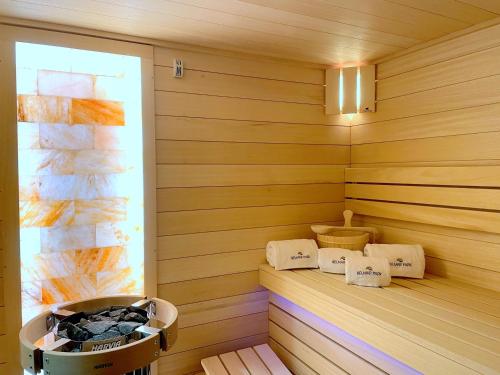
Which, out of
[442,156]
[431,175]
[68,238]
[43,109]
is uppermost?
[43,109]

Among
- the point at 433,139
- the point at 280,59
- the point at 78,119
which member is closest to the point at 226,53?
the point at 280,59

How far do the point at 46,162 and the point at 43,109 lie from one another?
27 centimetres

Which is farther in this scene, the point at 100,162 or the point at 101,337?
the point at 100,162

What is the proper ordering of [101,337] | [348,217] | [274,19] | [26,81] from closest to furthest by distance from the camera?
[101,337], [274,19], [26,81], [348,217]

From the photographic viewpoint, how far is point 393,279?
6.73 ft

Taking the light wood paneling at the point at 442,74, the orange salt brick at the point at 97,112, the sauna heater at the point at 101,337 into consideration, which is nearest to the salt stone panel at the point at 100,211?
the orange salt brick at the point at 97,112

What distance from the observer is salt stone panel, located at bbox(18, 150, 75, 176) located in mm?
1913

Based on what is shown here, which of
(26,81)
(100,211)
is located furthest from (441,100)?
(26,81)

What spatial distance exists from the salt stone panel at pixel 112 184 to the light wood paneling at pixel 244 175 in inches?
7.6

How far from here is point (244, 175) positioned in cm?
235

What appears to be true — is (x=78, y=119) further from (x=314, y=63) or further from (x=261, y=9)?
(x=314, y=63)

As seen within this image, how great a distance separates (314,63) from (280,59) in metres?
0.25

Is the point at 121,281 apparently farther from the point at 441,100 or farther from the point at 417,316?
the point at 441,100

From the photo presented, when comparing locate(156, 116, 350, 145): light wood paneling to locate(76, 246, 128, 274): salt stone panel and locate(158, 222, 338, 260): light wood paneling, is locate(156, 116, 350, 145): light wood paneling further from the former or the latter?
locate(76, 246, 128, 274): salt stone panel
